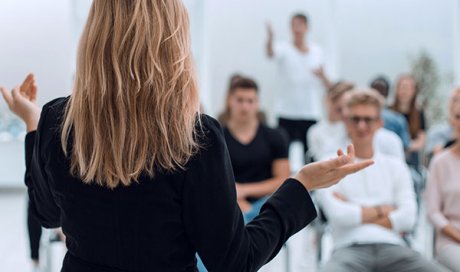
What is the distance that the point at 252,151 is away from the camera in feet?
11.1

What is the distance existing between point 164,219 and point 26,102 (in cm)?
53

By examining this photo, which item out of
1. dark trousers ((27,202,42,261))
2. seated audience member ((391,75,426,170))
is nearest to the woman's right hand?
dark trousers ((27,202,42,261))

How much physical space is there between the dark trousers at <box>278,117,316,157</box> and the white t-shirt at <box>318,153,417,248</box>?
265cm

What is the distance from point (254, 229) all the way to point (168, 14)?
450 mm

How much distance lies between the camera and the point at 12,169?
21.7 feet

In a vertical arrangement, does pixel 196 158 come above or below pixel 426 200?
above

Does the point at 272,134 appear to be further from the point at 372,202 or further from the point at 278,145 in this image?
the point at 372,202

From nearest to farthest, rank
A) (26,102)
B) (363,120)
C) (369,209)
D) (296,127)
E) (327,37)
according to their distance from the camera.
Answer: (26,102), (369,209), (363,120), (296,127), (327,37)

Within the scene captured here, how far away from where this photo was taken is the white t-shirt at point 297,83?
5.67 m

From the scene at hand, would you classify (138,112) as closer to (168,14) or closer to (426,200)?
(168,14)

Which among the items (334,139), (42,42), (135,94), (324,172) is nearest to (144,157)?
(135,94)

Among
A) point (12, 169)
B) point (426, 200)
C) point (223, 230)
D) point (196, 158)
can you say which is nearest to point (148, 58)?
point (196, 158)

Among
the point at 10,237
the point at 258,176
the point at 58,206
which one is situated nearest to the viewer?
the point at 58,206

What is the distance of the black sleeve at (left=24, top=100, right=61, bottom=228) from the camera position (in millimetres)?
1238
